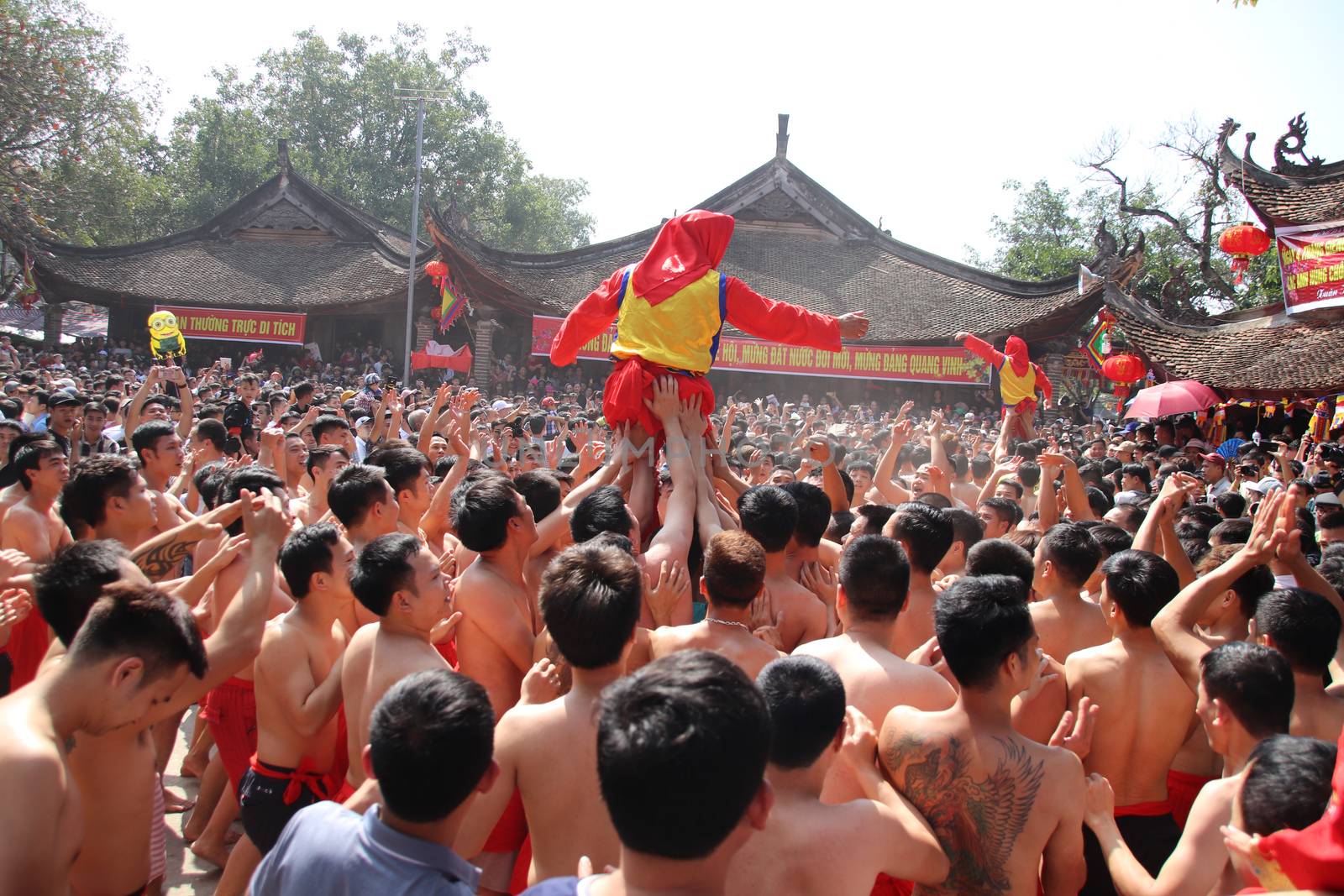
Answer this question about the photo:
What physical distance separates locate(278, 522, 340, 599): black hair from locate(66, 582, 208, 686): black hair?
35.4 inches

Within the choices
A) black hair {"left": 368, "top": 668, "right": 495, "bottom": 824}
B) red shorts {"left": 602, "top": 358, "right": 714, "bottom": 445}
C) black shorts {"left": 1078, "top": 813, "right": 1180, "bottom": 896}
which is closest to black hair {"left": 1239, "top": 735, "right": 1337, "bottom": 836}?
black shorts {"left": 1078, "top": 813, "right": 1180, "bottom": 896}

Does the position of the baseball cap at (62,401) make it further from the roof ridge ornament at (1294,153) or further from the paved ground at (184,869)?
the roof ridge ornament at (1294,153)

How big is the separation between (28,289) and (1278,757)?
2917 centimetres

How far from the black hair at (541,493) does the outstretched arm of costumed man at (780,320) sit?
1064mm

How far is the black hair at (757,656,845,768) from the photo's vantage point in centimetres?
205

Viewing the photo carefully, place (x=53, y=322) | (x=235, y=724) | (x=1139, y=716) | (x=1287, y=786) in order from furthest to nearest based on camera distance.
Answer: (x=53, y=322)
(x=235, y=724)
(x=1139, y=716)
(x=1287, y=786)

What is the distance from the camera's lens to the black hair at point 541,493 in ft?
13.8

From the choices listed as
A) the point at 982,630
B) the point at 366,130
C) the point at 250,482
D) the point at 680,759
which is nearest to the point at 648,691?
the point at 680,759

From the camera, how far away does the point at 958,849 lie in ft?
8.07

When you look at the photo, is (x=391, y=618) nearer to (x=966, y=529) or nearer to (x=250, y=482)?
(x=250, y=482)

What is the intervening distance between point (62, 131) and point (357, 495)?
3269cm

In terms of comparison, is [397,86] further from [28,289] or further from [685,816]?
[685,816]

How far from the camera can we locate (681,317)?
4.14m

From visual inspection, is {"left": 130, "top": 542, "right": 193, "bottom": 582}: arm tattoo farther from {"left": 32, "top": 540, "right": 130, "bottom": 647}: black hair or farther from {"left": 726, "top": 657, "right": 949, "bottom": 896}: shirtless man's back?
{"left": 726, "top": 657, "right": 949, "bottom": 896}: shirtless man's back
